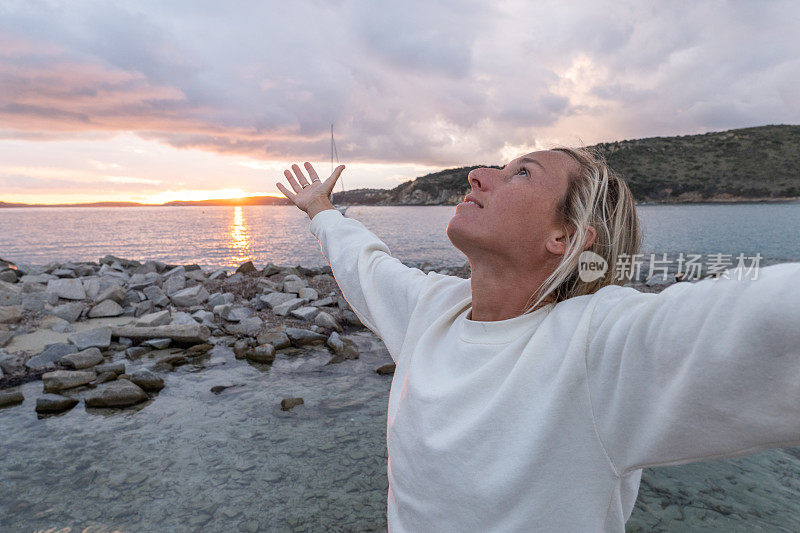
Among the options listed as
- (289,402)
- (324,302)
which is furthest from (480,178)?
(324,302)

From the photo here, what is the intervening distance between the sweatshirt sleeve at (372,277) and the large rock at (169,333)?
246 inches

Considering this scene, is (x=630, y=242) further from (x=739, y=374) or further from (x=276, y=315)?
(x=276, y=315)

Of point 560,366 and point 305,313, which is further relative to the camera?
point 305,313

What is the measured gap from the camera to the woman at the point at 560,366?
983 mm

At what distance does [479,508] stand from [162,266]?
1785 cm

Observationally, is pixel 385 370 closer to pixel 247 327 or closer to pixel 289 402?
pixel 289 402

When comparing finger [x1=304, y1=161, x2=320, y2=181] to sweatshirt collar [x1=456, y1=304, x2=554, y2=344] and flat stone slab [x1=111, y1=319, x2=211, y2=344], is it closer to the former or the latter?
sweatshirt collar [x1=456, y1=304, x2=554, y2=344]

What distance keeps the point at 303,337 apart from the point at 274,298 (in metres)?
2.79

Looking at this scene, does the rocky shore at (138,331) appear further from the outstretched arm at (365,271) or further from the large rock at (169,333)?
the outstretched arm at (365,271)

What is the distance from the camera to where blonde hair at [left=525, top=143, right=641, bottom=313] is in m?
1.71

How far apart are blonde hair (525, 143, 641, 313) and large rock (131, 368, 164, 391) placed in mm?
6146

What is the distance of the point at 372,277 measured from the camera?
8.18ft

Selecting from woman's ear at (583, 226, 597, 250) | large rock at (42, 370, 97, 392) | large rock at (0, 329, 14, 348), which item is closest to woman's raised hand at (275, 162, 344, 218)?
woman's ear at (583, 226, 597, 250)

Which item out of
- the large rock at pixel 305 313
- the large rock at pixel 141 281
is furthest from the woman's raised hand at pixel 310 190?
the large rock at pixel 141 281
